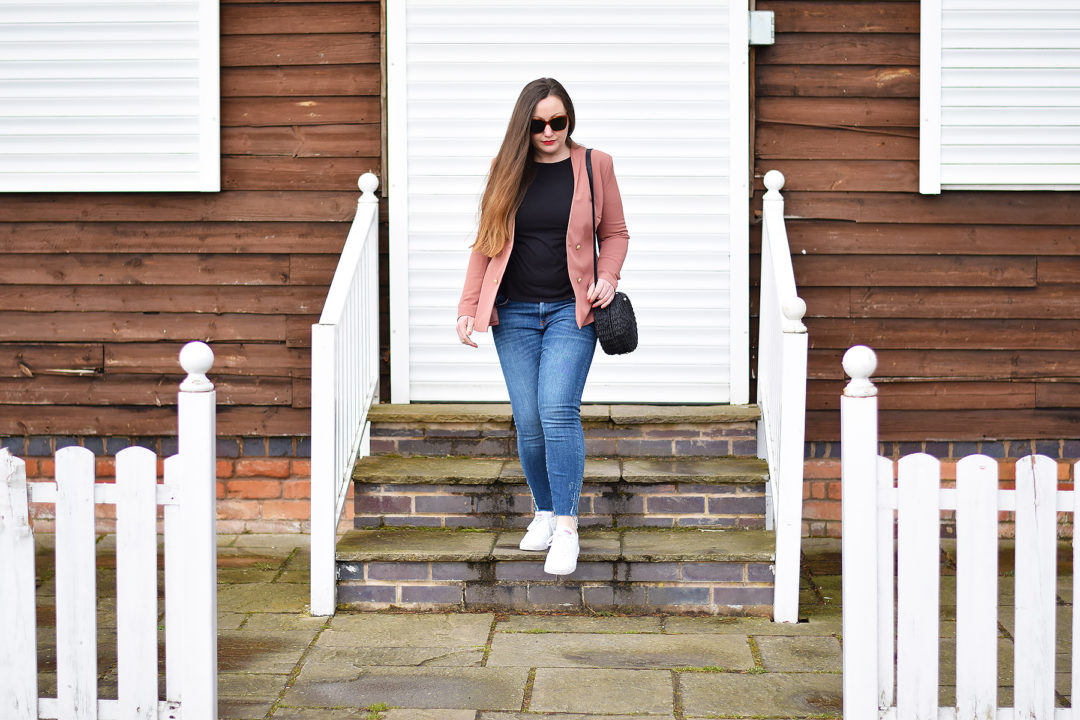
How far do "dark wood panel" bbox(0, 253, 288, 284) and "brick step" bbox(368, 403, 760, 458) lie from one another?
3.06ft

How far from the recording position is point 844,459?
3.02 meters

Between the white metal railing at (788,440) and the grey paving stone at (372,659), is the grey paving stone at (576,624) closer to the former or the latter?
the grey paving stone at (372,659)

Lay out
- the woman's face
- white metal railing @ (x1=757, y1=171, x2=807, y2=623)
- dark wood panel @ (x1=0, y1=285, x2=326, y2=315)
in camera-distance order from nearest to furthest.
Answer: the woman's face < white metal railing @ (x1=757, y1=171, x2=807, y2=623) < dark wood panel @ (x1=0, y1=285, x2=326, y2=315)

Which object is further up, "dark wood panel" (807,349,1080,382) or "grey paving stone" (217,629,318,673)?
"dark wood panel" (807,349,1080,382)

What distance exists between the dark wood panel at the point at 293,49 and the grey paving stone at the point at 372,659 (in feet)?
9.08

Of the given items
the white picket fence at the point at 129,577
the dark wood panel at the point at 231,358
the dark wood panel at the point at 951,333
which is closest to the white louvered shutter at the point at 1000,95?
the dark wood panel at the point at 951,333

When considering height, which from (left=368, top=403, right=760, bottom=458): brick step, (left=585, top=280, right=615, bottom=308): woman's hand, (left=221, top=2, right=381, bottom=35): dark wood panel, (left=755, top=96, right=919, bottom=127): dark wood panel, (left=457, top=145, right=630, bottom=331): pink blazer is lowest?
(left=368, top=403, right=760, bottom=458): brick step

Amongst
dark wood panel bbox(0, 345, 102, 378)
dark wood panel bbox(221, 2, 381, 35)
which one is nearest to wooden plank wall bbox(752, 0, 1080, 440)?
dark wood panel bbox(221, 2, 381, 35)

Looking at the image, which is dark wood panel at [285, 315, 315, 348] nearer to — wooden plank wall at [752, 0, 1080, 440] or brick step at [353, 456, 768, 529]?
brick step at [353, 456, 768, 529]

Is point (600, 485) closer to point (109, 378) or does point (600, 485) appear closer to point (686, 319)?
point (686, 319)

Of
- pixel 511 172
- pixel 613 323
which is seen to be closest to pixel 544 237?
pixel 511 172

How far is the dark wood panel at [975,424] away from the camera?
553cm

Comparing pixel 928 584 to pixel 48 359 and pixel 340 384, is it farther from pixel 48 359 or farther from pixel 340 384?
pixel 48 359

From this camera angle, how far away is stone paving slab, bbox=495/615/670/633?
416cm
